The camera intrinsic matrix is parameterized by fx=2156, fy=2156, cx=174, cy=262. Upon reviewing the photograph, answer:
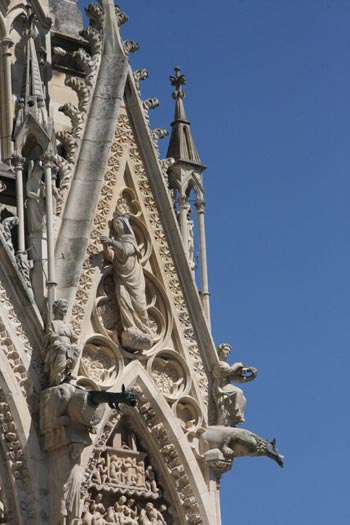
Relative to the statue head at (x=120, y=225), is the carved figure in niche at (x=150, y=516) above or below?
below

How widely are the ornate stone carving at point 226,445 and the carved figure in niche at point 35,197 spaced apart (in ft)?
8.56

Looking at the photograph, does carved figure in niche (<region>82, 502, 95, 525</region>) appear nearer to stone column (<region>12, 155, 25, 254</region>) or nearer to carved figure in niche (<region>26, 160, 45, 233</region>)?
stone column (<region>12, 155, 25, 254</region>)

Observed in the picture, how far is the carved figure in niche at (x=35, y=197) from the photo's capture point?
789 inches

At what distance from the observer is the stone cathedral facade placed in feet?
63.0

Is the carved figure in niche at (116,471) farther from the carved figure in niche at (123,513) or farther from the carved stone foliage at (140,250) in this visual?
the carved stone foliage at (140,250)

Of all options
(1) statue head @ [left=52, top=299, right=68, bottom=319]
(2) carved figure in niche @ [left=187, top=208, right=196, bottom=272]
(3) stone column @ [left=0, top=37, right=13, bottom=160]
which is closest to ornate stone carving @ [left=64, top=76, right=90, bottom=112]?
(3) stone column @ [left=0, top=37, right=13, bottom=160]

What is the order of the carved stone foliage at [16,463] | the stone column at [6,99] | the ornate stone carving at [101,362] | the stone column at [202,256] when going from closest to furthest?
the carved stone foliage at [16,463] → the ornate stone carving at [101,362] → the stone column at [6,99] → the stone column at [202,256]

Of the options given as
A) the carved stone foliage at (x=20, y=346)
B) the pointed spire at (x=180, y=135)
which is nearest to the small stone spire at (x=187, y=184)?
the pointed spire at (x=180, y=135)

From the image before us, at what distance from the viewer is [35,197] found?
20109 mm

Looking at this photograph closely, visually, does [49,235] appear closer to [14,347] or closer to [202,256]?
[14,347]

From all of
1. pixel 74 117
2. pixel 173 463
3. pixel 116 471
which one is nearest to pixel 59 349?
pixel 116 471

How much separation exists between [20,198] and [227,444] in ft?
10.2

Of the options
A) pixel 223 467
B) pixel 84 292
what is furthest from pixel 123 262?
pixel 223 467

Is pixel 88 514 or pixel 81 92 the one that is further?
pixel 81 92
